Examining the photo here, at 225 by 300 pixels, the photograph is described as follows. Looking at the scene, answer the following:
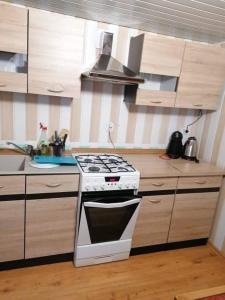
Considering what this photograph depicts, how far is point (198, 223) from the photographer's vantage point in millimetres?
2480

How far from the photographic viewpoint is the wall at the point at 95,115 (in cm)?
223

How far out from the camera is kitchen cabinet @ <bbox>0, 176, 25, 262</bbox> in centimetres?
177

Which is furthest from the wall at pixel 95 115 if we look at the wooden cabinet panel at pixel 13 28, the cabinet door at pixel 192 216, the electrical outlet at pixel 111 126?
the cabinet door at pixel 192 216

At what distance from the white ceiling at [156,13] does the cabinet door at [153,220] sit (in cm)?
153

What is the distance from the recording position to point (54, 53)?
6.15ft

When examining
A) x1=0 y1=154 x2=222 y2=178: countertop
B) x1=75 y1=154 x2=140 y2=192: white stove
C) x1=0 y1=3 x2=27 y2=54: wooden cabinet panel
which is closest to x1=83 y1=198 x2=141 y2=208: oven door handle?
x1=75 y1=154 x2=140 y2=192: white stove

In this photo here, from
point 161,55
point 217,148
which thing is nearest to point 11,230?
point 161,55

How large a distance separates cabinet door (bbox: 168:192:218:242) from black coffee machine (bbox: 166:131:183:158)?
1.77 feet

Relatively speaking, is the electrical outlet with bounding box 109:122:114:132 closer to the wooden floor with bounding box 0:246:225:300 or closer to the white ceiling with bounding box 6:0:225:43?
the white ceiling with bounding box 6:0:225:43

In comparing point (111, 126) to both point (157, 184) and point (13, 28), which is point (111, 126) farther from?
point (13, 28)

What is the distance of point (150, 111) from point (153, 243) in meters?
1.39

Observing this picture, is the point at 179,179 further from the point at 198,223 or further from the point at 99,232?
the point at 99,232

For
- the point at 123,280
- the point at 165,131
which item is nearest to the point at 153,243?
the point at 123,280

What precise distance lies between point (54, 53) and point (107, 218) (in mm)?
1410
